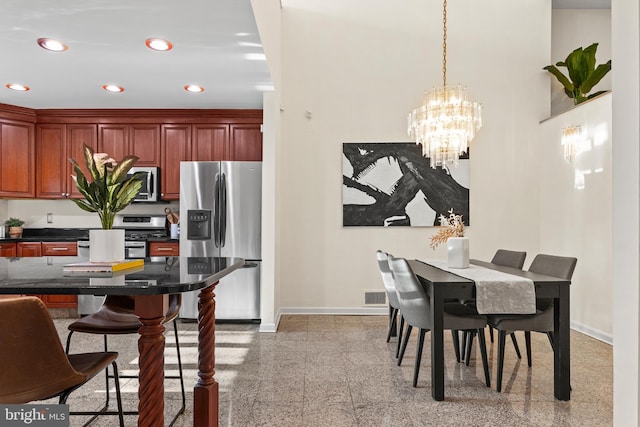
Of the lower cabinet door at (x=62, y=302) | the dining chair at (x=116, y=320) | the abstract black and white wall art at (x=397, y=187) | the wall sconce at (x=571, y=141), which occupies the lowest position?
the lower cabinet door at (x=62, y=302)

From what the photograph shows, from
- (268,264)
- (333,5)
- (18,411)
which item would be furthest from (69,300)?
(333,5)

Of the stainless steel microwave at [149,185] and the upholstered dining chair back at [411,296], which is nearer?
the upholstered dining chair back at [411,296]

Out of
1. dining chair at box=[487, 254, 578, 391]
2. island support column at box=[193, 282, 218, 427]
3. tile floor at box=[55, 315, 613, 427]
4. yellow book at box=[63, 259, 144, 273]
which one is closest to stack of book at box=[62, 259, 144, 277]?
yellow book at box=[63, 259, 144, 273]

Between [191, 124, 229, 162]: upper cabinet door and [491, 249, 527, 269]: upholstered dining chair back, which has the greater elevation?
[191, 124, 229, 162]: upper cabinet door

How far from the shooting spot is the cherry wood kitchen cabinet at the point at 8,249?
190 inches

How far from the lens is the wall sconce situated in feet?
15.3

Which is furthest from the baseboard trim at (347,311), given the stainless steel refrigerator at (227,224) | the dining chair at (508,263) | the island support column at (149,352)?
the island support column at (149,352)

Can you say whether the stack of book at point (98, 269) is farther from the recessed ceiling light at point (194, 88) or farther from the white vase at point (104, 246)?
the recessed ceiling light at point (194, 88)

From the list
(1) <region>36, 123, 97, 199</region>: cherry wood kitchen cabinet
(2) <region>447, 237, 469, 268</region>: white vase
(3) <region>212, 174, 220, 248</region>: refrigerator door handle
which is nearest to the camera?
(2) <region>447, 237, 469, 268</region>: white vase

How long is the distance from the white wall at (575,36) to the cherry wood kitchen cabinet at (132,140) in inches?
193

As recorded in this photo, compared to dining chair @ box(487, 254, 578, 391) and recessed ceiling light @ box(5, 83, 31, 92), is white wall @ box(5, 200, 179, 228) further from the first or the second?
dining chair @ box(487, 254, 578, 391)

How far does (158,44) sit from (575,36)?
5174 mm

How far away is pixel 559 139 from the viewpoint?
505cm

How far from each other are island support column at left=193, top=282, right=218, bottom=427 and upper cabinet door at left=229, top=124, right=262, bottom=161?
331cm
